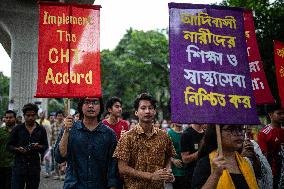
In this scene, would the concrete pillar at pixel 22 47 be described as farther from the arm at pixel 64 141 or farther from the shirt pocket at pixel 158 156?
the shirt pocket at pixel 158 156

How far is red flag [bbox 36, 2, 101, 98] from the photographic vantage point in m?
3.95

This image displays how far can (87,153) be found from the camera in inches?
148

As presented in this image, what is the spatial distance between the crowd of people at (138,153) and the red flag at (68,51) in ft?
0.75

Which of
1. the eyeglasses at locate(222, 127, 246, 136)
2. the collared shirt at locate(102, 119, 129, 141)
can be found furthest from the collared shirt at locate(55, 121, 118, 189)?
the collared shirt at locate(102, 119, 129, 141)

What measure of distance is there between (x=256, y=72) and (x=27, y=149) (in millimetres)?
3386

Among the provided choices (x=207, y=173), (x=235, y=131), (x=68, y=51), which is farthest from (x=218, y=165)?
(x=68, y=51)

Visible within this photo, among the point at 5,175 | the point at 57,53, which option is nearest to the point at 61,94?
the point at 57,53

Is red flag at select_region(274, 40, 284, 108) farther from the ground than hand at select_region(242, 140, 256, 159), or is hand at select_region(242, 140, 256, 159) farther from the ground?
red flag at select_region(274, 40, 284, 108)

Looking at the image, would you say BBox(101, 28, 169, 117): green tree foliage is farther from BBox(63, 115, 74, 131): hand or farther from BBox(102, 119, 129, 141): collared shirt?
BBox(63, 115, 74, 131): hand

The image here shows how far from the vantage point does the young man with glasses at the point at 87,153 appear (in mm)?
3703

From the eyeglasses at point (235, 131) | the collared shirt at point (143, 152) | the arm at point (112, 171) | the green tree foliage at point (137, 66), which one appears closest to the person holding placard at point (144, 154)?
the collared shirt at point (143, 152)

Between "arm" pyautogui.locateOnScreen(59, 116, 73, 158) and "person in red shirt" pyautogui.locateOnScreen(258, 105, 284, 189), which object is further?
"person in red shirt" pyautogui.locateOnScreen(258, 105, 284, 189)

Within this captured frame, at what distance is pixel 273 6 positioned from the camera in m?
19.5

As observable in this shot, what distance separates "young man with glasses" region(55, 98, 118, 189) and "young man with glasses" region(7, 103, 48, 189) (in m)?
1.90
